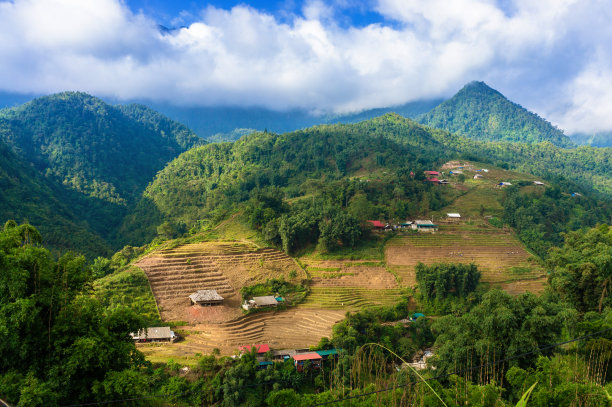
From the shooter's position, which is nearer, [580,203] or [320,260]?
[320,260]

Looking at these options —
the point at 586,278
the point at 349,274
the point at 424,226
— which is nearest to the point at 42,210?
the point at 349,274

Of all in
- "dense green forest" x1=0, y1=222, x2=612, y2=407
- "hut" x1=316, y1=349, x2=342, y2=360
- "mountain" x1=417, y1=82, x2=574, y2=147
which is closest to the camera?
"dense green forest" x1=0, y1=222, x2=612, y2=407

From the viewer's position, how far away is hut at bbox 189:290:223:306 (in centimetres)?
2892

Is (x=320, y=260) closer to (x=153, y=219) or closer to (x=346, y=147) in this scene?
(x=153, y=219)

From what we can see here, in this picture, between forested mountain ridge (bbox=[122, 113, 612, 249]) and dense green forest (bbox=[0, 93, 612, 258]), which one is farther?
forested mountain ridge (bbox=[122, 113, 612, 249])

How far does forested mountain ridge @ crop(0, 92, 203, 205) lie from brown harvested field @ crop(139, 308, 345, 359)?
5080 centimetres

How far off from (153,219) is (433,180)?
141 feet

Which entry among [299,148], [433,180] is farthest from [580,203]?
[299,148]

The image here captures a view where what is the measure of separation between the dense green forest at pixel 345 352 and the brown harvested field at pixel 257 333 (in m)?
2.10

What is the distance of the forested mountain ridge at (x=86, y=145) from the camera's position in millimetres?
73562

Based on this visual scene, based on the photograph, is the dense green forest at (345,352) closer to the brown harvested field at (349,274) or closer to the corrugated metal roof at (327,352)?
the corrugated metal roof at (327,352)

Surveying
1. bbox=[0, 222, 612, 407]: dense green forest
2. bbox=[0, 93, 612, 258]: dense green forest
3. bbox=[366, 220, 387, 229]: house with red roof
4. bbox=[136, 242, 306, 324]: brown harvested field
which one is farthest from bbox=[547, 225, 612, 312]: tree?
bbox=[136, 242, 306, 324]: brown harvested field

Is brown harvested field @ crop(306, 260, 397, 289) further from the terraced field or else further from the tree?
the tree

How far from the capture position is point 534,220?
1812 inches
